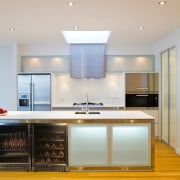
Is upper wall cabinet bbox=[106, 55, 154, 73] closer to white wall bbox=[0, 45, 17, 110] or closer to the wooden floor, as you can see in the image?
white wall bbox=[0, 45, 17, 110]

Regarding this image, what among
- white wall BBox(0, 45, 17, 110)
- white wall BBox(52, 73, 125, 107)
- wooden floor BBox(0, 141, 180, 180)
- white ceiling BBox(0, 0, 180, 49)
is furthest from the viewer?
white wall BBox(52, 73, 125, 107)

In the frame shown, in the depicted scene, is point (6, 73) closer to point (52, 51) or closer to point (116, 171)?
point (52, 51)

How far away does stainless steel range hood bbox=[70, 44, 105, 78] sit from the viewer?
7.02 m

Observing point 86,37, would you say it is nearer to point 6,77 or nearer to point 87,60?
point 87,60

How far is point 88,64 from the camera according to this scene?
7027 millimetres

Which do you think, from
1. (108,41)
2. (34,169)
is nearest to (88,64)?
(108,41)

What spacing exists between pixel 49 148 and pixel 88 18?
244 cm

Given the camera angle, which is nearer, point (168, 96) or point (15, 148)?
point (15, 148)

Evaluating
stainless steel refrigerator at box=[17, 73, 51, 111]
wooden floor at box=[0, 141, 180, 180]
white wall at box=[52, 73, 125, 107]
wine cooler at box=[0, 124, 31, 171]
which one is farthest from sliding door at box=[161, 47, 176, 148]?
wine cooler at box=[0, 124, 31, 171]

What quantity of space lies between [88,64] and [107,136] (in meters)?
3.17

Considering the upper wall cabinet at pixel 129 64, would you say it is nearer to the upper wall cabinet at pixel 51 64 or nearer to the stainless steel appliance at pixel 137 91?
the stainless steel appliance at pixel 137 91

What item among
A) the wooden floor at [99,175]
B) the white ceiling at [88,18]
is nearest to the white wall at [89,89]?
the white ceiling at [88,18]

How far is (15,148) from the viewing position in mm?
4414

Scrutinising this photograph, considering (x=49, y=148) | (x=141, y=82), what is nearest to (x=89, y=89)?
(x=141, y=82)
